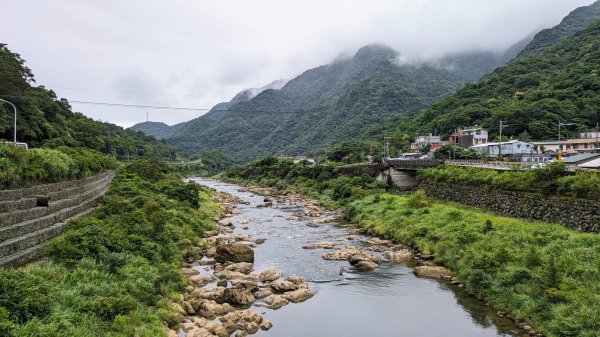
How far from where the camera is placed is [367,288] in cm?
2214

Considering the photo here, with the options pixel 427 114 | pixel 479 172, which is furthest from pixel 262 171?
pixel 479 172

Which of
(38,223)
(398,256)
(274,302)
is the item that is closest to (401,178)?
(398,256)

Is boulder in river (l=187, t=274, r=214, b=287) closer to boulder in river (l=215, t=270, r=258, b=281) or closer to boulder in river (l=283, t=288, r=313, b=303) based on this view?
boulder in river (l=215, t=270, r=258, b=281)

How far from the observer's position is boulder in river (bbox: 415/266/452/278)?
23897 mm

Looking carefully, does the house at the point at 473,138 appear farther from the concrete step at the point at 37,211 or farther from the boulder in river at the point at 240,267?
the concrete step at the point at 37,211

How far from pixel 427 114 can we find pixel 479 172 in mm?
86010

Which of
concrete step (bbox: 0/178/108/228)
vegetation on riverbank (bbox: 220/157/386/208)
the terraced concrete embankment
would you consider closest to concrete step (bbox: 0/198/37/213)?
the terraced concrete embankment

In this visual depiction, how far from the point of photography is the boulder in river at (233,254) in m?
26.3

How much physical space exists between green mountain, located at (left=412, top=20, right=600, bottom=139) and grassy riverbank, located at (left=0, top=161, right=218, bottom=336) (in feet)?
265

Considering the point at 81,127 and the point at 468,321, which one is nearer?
the point at 468,321

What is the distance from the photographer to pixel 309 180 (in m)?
77.6

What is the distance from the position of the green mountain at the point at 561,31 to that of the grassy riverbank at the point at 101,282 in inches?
6370

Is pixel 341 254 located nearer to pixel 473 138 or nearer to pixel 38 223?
pixel 38 223

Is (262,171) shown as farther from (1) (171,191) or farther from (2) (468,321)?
(2) (468,321)
